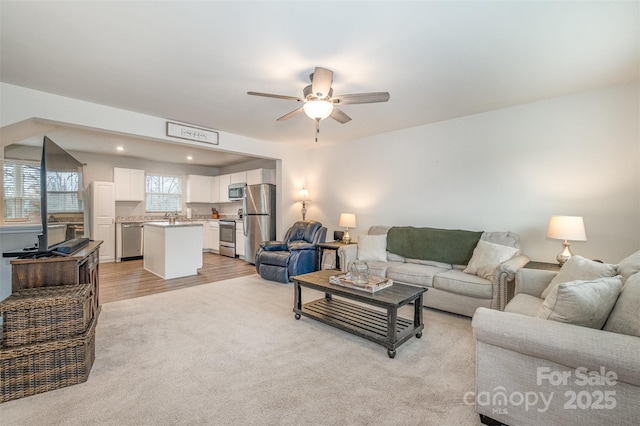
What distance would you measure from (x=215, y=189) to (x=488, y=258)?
6999 millimetres

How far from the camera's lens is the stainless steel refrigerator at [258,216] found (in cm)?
593

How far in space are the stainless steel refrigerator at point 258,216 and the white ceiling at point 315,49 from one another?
273 centimetres

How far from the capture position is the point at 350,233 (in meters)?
5.27

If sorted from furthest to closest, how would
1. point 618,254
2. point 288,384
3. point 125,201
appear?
point 125,201
point 618,254
point 288,384

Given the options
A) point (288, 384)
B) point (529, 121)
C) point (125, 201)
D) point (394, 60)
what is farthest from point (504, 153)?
point (125, 201)

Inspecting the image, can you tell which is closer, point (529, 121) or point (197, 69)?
point (197, 69)

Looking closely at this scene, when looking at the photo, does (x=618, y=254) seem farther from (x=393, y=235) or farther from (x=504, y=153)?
(x=393, y=235)

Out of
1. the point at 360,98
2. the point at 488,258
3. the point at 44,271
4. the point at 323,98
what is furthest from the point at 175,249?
the point at 488,258

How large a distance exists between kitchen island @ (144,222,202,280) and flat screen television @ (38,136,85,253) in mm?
1625

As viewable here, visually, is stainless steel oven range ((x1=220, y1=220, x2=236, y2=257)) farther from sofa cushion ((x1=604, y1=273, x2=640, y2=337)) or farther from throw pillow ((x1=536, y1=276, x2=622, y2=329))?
sofa cushion ((x1=604, y1=273, x2=640, y2=337))

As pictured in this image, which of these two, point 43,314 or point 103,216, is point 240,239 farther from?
point 43,314

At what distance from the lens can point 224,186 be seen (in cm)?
755

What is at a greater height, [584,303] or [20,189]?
[20,189]

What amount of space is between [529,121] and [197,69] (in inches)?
149
